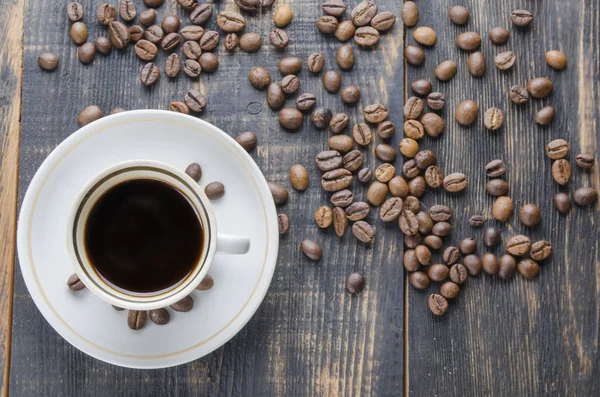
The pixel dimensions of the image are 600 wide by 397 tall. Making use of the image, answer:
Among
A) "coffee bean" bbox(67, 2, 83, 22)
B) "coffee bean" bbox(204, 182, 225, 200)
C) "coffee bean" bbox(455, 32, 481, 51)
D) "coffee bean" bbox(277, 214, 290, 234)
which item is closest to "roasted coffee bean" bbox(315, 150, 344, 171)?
"coffee bean" bbox(277, 214, 290, 234)

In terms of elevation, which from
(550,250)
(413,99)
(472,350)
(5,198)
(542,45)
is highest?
(542,45)

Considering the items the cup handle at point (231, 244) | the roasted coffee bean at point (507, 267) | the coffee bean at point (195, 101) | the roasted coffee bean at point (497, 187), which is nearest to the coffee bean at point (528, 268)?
the roasted coffee bean at point (507, 267)

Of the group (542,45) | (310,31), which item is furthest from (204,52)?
(542,45)

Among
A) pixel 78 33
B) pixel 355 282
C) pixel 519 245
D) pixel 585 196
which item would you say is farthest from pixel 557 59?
pixel 78 33

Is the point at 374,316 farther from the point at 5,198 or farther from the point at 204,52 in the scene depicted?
the point at 5,198

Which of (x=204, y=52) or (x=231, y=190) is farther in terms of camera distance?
(x=204, y=52)

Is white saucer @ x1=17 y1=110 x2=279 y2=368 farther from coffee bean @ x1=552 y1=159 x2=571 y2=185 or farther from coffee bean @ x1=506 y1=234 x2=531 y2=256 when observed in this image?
coffee bean @ x1=552 y1=159 x2=571 y2=185
